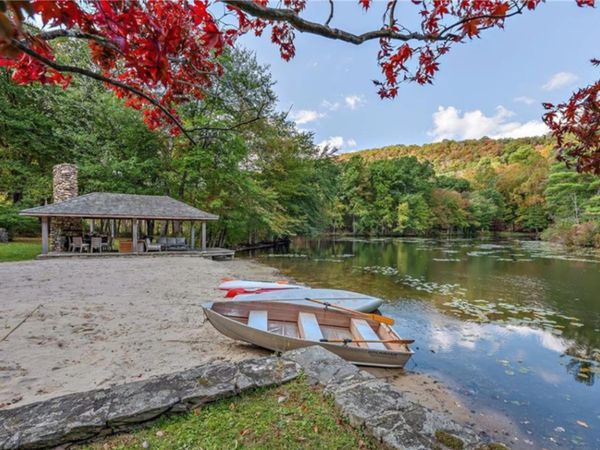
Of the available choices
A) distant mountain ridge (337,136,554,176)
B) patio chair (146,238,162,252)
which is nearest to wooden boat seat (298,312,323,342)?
patio chair (146,238,162,252)

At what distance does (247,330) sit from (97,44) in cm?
372

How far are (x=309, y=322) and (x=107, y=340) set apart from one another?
3.19 meters

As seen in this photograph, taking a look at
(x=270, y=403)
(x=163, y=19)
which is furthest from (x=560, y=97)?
(x=270, y=403)

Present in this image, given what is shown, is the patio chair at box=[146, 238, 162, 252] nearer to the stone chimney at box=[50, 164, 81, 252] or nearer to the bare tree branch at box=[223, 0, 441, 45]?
the stone chimney at box=[50, 164, 81, 252]

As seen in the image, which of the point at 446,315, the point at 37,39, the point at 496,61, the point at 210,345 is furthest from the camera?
the point at 446,315

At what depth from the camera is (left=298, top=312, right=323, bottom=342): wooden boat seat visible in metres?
4.61

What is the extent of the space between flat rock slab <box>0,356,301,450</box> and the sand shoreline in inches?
53.1

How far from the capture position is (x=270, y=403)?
2371mm

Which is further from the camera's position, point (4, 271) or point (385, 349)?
point (4, 271)

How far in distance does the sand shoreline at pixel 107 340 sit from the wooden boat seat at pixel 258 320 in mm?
379

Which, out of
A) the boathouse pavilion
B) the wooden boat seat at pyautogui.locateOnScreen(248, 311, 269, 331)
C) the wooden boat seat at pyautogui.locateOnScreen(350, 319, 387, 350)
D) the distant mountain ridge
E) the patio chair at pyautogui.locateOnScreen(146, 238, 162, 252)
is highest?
the distant mountain ridge

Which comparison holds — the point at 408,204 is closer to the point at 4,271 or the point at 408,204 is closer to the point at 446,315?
the point at 446,315

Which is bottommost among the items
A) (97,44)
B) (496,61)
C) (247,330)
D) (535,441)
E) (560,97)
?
(535,441)

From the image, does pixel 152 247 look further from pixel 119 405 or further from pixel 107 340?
pixel 119 405
